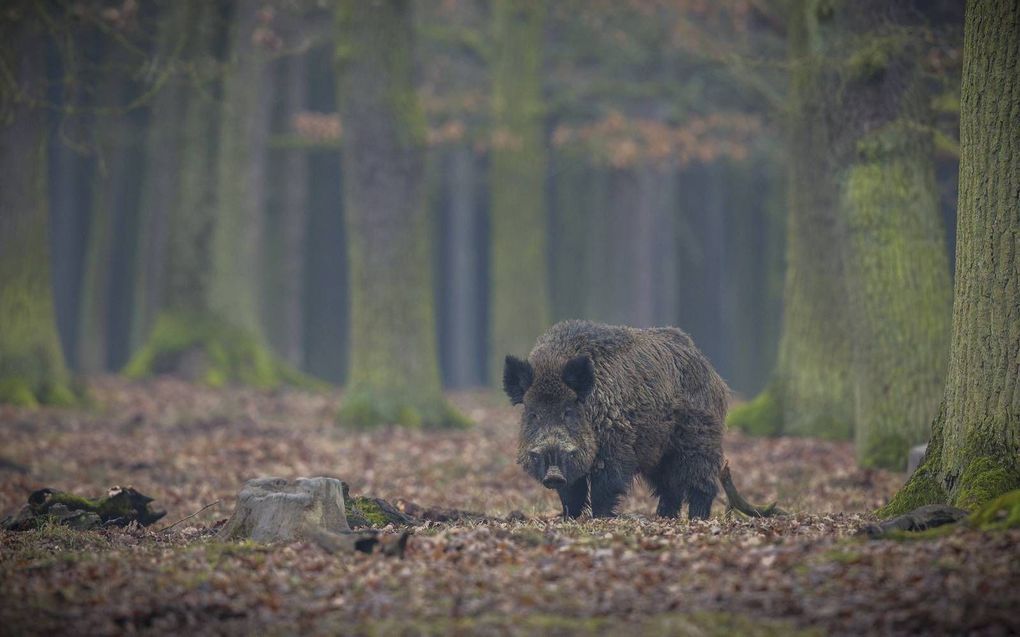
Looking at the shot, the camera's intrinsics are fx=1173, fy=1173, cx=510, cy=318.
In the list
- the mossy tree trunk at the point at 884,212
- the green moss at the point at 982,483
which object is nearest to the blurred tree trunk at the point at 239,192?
the mossy tree trunk at the point at 884,212

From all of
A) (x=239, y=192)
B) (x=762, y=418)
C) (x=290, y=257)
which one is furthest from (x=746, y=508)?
(x=290, y=257)

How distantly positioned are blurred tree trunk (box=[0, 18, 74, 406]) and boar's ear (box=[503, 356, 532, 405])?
10.5 meters

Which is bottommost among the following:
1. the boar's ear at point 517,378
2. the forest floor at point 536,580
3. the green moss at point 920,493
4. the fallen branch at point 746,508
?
the fallen branch at point 746,508

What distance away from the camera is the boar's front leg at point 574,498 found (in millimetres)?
11055

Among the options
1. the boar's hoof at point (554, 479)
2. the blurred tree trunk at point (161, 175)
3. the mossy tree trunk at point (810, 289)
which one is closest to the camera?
the boar's hoof at point (554, 479)

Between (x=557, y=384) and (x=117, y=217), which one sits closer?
(x=557, y=384)

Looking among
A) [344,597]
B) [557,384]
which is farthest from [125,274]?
[344,597]

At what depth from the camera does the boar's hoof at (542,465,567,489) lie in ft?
33.6

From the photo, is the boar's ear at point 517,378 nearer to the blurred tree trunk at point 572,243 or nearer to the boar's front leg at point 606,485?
the boar's front leg at point 606,485

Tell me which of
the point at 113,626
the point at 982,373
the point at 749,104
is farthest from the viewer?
the point at 749,104

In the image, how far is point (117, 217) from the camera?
39000 millimetres

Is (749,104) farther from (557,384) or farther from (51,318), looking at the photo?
(557,384)

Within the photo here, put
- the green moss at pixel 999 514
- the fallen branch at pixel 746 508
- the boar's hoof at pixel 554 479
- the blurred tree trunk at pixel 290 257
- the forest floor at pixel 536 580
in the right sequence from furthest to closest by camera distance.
Result: the blurred tree trunk at pixel 290 257
the fallen branch at pixel 746 508
the boar's hoof at pixel 554 479
the green moss at pixel 999 514
the forest floor at pixel 536 580

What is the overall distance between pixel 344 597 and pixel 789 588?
2.81 m
